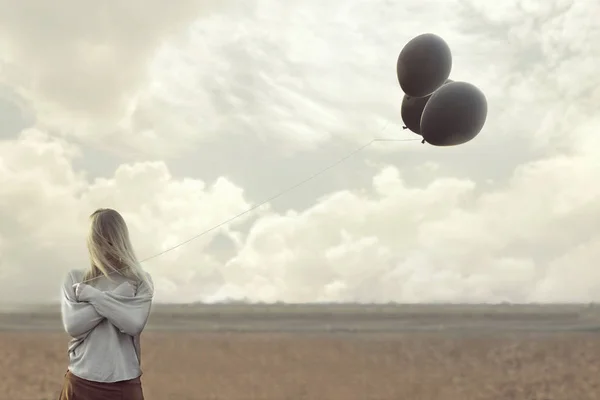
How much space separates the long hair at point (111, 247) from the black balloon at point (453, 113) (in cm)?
276

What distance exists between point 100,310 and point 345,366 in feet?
29.9

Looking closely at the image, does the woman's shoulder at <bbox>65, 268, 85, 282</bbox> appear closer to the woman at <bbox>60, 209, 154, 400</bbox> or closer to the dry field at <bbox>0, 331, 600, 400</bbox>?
the woman at <bbox>60, 209, 154, 400</bbox>

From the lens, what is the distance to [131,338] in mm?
2416

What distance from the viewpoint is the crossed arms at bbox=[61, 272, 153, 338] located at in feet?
7.60

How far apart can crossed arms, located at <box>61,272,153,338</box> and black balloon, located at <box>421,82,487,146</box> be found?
9.21ft

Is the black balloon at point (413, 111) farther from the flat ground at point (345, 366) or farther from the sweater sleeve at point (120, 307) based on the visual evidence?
the flat ground at point (345, 366)

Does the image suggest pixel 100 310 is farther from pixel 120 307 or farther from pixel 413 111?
pixel 413 111

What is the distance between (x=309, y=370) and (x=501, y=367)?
3004mm

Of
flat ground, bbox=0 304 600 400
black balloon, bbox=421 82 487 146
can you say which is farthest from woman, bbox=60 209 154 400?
flat ground, bbox=0 304 600 400

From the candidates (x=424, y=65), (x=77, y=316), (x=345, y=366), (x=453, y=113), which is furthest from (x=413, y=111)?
(x=345, y=366)

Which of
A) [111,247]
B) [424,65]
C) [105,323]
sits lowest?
[105,323]

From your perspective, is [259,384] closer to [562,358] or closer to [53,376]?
[53,376]

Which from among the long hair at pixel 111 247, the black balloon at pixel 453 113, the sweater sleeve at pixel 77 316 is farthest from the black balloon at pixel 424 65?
the sweater sleeve at pixel 77 316

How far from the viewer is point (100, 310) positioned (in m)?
2.32
